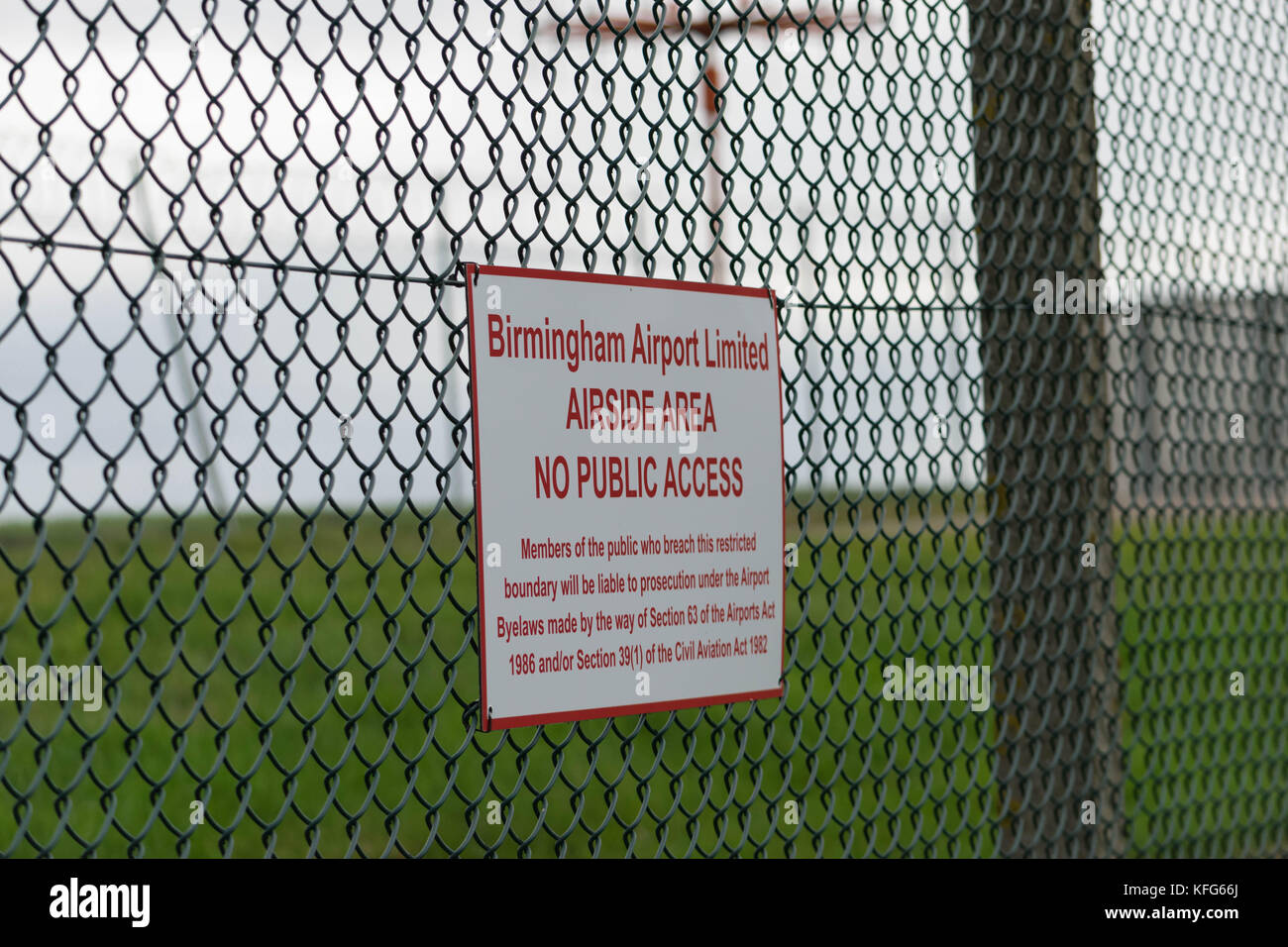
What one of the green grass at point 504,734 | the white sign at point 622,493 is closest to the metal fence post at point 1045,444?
the green grass at point 504,734

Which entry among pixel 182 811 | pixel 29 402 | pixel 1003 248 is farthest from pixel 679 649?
pixel 182 811

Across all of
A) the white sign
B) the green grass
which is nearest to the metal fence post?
the green grass

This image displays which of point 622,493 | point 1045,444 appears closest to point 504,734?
point 622,493

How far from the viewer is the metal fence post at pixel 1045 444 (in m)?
3.22

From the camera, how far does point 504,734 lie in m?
2.37

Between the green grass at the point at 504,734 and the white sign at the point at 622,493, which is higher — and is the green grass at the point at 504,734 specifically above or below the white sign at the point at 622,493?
below

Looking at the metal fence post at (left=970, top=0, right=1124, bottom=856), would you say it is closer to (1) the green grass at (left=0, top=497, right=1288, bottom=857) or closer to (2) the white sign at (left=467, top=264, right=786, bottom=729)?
(1) the green grass at (left=0, top=497, right=1288, bottom=857)

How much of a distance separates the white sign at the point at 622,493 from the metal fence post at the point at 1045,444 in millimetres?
911

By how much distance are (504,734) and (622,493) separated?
452mm

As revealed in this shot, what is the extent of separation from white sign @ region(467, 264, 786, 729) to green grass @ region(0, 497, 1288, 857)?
0.35ft

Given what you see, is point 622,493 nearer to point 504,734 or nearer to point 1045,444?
point 504,734

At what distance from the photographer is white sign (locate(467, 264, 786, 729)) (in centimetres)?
218

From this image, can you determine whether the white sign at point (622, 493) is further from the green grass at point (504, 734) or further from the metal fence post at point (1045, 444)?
the metal fence post at point (1045, 444)
